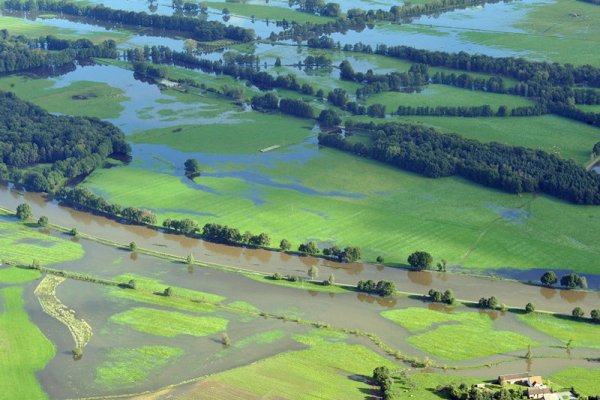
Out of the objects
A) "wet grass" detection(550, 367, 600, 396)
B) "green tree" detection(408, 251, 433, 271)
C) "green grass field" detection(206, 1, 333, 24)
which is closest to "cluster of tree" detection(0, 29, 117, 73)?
"green grass field" detection(206, 1, 333, 24)

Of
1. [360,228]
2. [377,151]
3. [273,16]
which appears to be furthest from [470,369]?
[273,16]

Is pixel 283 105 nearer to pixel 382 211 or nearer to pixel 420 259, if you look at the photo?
pixel 382 211

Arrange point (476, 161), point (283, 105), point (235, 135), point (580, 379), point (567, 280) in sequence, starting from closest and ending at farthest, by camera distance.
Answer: point (580, 379) → point (567, 280) → point (476, 161) → point (235, 135) → point (283, 105)

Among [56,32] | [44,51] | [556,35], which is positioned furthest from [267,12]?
[556,35]

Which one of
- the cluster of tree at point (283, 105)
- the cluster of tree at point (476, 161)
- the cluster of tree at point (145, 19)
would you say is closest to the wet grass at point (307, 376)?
the cluster of tree at point (476, 161)

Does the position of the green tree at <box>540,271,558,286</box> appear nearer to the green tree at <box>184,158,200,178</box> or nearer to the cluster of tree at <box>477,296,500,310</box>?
the cluster of tree at <box>477,296,500,310</box>

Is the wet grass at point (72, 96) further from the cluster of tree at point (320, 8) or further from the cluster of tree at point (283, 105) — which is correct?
the cluster of tree at point (320, 8)
